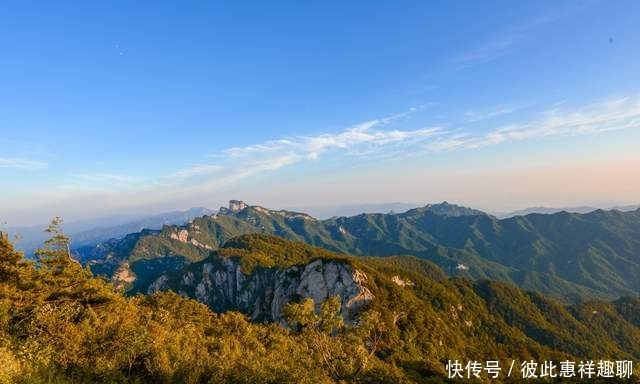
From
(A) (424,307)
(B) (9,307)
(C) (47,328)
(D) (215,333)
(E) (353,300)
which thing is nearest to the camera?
(C) (47,328)

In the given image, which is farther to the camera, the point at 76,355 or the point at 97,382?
the point at 76,355

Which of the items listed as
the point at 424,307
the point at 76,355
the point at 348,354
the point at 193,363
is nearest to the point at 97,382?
the point at 76,355

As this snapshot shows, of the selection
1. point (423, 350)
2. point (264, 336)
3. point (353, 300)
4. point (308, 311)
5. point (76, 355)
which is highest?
point (76, 355)

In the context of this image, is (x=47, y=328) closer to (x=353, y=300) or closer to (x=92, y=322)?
(x=92, y=322)

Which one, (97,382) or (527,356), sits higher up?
(97,382)

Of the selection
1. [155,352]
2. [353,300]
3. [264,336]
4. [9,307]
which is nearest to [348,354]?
[264,336]

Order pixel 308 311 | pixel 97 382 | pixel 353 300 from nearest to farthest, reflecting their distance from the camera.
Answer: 1. pixel 97 382
2. pixel 308 311
3. pixel 353 300

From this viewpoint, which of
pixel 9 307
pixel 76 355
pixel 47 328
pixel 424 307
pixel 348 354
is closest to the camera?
pixel 76 355

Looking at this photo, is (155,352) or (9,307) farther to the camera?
(9,307)

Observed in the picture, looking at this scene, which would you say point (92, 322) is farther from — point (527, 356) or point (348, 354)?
point (527, 356)
